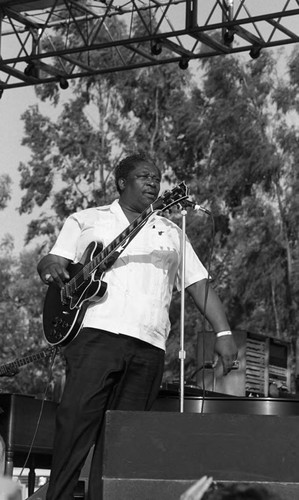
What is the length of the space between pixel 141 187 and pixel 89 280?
59cm

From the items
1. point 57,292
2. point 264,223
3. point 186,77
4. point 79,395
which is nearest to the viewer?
point 79,395

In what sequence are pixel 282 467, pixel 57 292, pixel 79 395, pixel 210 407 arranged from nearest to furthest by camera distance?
pixel 282 467, pixel 79 395, pixel 57 292, pixel 210 407

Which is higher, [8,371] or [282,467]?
[8,371]

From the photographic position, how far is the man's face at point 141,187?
16.6ft

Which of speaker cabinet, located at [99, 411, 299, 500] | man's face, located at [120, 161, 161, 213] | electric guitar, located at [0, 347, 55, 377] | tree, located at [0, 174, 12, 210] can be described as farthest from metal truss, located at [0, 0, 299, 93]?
tree, located at [0, 174, 12, 210]

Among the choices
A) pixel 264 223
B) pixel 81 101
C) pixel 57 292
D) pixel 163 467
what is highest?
pixel 81 101

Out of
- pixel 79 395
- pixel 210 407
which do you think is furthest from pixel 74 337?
pixel 210 407

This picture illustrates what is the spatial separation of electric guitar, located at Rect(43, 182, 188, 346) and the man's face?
271 mm

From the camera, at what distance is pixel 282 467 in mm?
3898

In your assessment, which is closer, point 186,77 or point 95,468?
point 95,468

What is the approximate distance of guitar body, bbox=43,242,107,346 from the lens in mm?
4723

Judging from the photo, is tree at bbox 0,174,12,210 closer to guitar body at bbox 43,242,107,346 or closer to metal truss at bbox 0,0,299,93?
metal truss at bbox 0,0,299,93

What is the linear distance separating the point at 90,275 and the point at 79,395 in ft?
1.73

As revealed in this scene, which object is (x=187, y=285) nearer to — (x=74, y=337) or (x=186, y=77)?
(x=74, y=337)
